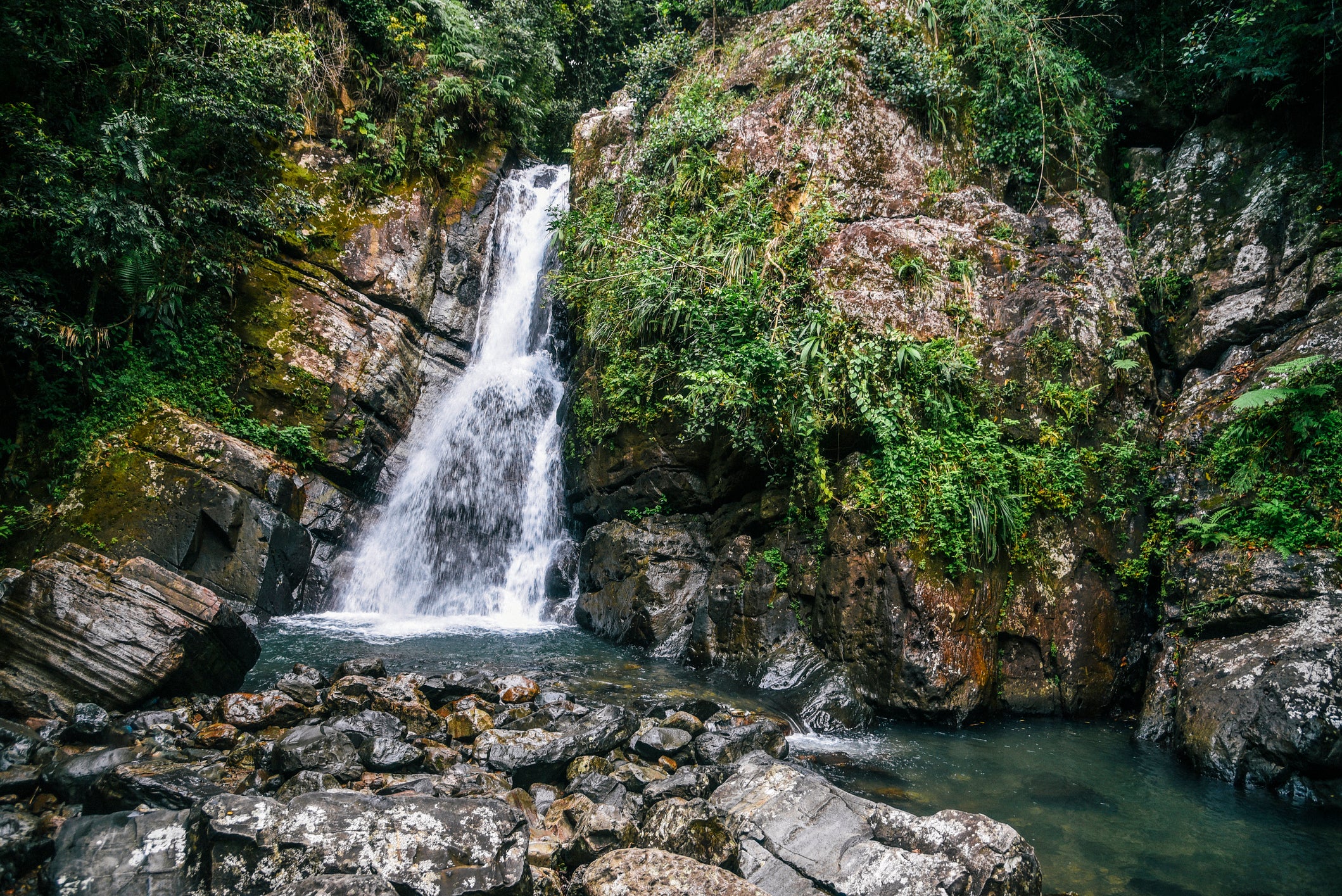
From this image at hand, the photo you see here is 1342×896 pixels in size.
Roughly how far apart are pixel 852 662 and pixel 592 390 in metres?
5.71

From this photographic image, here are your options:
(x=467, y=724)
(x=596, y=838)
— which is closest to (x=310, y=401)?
(x=467, y=724)

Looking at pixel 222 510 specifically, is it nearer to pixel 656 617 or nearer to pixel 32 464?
pixel 32 464

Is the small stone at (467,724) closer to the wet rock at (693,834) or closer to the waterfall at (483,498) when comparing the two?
the wet rock at (693,834)

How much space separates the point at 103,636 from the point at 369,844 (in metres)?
3.76

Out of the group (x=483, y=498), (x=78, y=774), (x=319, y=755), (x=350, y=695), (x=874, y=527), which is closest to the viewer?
(x=78, y=774)

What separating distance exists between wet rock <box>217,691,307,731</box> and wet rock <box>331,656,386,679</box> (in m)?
0.91

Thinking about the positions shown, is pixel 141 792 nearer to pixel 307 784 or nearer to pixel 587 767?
pixel 307 784

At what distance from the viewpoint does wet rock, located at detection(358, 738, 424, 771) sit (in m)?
4.29

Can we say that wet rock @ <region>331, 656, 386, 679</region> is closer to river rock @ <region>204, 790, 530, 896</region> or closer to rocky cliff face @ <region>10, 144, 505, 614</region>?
rocky cliff face @ <region>10, 144, 505, 614</region>

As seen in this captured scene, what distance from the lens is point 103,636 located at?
4914 mm

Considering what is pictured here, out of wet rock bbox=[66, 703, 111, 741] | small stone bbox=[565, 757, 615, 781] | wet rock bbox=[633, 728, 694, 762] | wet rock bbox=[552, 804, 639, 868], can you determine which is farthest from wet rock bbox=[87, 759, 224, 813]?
wet rock bbox=[633, 728, 694, 762]

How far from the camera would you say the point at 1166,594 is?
6.45 meters

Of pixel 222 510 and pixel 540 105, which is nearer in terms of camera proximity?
pixel 222 510

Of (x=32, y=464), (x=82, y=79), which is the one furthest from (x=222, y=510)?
(x=82, y=79)
